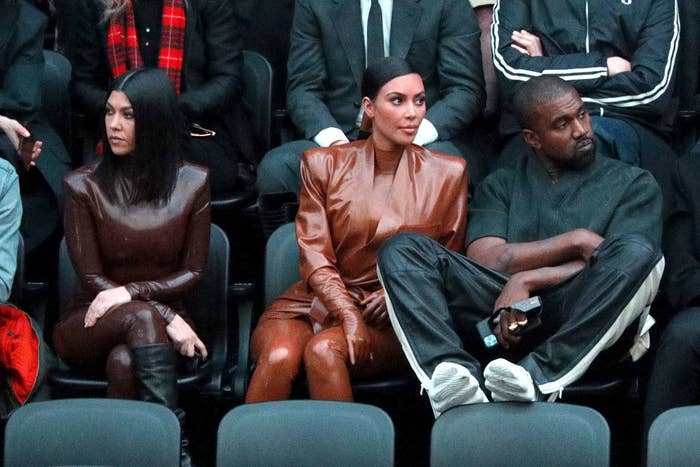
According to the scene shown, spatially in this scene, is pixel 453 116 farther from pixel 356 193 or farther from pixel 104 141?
pixel 104 141

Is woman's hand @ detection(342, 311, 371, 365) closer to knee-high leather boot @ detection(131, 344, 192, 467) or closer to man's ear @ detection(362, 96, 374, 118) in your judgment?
knee-high leather boot @ detection(131, 344, 192, 467)

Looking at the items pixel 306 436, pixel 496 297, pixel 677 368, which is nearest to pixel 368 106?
pixel 496 297

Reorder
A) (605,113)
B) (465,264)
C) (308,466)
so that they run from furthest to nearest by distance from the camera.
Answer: (605,113), (465,264), (308,466)

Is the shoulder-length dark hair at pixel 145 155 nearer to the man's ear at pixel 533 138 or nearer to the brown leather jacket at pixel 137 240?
the brown leather jacket at pixel 137 240

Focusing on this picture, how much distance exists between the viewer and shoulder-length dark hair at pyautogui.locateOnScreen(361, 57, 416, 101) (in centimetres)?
465

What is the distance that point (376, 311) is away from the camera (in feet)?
14.5

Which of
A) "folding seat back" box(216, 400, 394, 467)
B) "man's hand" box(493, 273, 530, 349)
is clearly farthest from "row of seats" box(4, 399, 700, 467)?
"man's hand" box(493, 273, 530, 349)

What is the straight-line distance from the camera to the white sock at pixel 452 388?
12.6 ft

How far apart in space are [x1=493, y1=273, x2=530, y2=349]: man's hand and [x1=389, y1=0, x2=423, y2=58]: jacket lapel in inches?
50.8

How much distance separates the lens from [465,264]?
14.2 ft

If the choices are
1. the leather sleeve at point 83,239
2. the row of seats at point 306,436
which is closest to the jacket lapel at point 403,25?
Result: the leather sleeve at point 83,239

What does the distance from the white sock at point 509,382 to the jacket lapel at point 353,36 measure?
1.80 meters

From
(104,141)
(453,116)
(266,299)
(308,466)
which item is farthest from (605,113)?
(308,466)

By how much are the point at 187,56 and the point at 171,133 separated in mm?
892
